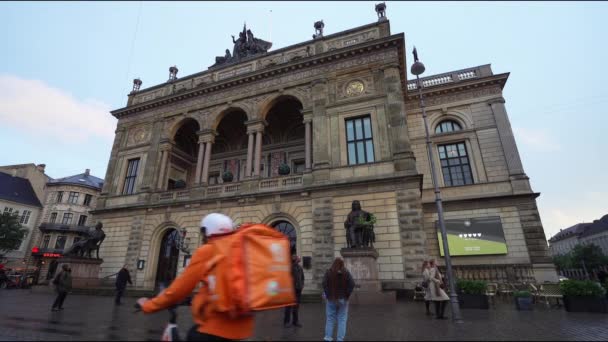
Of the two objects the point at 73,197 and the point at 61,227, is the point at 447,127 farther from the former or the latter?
the point at 73,197

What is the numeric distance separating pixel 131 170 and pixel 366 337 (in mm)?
23770

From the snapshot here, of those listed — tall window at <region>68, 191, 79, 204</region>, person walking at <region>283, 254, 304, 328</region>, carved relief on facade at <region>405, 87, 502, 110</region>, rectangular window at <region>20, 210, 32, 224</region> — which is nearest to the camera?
person walking at <region>283, 254, 304, 328</region>

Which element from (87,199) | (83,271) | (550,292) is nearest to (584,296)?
(550,292)

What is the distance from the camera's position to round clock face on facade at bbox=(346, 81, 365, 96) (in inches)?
728

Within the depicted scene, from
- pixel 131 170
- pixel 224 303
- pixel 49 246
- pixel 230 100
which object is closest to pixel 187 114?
pixel 230 100

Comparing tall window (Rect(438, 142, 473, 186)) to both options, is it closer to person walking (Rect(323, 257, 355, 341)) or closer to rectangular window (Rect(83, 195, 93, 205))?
person walking (Rect(323, 257, 355, 341))

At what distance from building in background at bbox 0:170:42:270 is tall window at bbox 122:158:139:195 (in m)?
23.6

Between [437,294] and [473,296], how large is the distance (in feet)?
11.0

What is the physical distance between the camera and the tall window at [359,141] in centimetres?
1700

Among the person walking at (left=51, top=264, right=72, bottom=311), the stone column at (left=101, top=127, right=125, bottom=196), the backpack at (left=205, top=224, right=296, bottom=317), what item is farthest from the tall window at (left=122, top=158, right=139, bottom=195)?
the backpack at (left=205, top=224, right=296, bottom=317)

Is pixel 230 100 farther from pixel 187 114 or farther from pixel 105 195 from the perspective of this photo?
pixel 105 195

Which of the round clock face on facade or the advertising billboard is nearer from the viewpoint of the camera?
the advertising billboard

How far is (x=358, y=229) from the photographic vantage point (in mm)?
12828

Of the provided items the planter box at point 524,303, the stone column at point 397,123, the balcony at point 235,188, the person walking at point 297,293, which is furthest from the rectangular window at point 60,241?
the planter box at point 524,303
